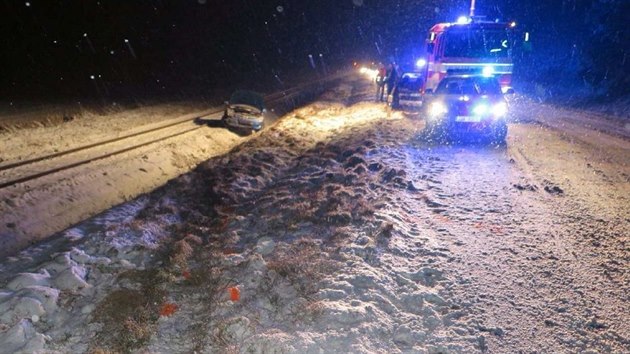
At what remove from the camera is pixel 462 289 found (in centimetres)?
466

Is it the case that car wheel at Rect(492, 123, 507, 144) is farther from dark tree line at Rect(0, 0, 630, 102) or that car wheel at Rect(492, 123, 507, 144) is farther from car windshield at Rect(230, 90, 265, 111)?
dark tree line at Rect(0, 0, 630, 102)

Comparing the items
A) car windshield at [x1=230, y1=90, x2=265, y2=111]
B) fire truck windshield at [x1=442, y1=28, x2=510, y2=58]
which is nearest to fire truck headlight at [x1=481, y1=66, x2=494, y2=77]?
fire truck windshield at [x1=442, y1=28, x2=510, y2=58]

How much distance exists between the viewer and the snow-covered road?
404 cm

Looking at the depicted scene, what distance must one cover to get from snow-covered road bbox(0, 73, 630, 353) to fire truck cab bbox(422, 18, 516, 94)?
5.07 meters

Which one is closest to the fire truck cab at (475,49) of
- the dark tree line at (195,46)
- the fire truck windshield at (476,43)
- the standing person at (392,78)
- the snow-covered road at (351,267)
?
the fire truck windshield at (476,43)

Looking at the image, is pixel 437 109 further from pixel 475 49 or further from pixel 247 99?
pixel 247 99

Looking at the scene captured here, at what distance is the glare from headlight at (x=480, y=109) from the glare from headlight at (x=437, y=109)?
82 cm

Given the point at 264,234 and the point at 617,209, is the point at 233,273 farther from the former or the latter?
the point at 617,209

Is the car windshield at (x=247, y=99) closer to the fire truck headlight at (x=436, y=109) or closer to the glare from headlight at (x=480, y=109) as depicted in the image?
the fire truck headlight at (x=436, y=109)

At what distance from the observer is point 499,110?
11.4 meters

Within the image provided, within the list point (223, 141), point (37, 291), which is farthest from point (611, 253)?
point (223, 141)

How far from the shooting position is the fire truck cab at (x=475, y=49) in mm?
13289

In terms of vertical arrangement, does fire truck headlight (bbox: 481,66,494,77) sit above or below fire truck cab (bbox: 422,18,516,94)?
A: below

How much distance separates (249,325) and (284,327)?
371mm
